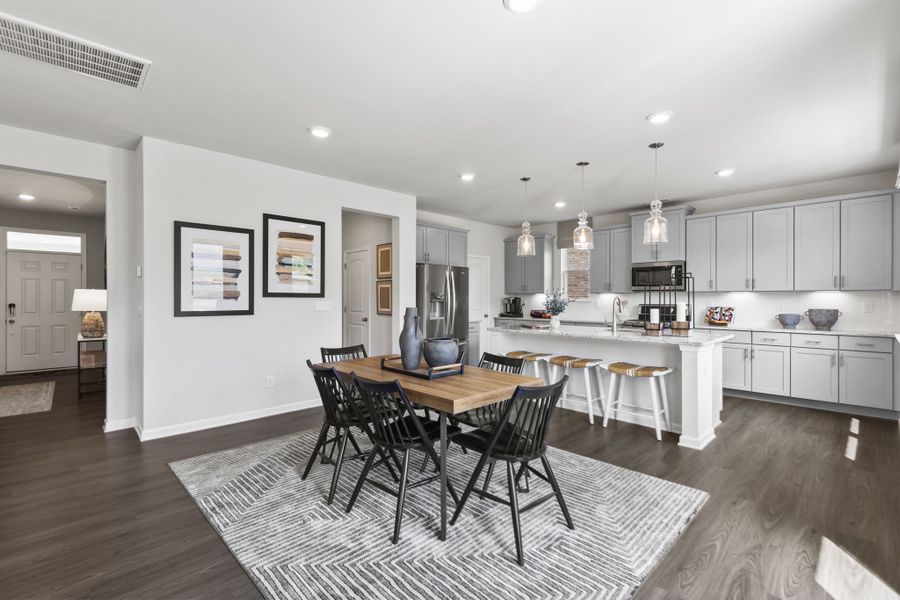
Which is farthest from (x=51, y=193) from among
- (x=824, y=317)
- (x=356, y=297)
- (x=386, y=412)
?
(x=824, y=317)

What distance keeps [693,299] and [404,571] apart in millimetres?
5451

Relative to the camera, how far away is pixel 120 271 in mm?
3908

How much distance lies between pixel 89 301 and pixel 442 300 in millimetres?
4578

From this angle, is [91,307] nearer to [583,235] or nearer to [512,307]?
[583,235]

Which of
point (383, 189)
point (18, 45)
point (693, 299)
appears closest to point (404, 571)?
point (18, 45)

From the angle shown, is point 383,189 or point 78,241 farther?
point 78,241

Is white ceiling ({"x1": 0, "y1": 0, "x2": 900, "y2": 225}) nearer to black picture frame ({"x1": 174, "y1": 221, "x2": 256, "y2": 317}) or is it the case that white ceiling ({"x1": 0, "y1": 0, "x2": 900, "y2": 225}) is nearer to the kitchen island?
black picture frame ({"x1": 174, "y1": 221, "x2": 256, "y2": 317})

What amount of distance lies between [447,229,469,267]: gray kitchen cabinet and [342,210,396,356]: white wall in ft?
3.59

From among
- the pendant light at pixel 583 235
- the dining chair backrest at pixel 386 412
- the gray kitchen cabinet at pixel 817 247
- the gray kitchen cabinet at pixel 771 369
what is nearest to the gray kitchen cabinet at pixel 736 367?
the gray kitchen cabinet at pixel 771 369

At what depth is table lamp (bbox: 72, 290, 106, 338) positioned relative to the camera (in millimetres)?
5430

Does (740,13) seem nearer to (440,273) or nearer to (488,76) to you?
(488,76)

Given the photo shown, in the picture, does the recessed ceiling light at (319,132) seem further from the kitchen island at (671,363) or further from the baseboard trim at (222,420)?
the kitchen island at (671,363)

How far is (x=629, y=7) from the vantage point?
2000 mm

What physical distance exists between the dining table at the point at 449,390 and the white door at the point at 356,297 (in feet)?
11.4
